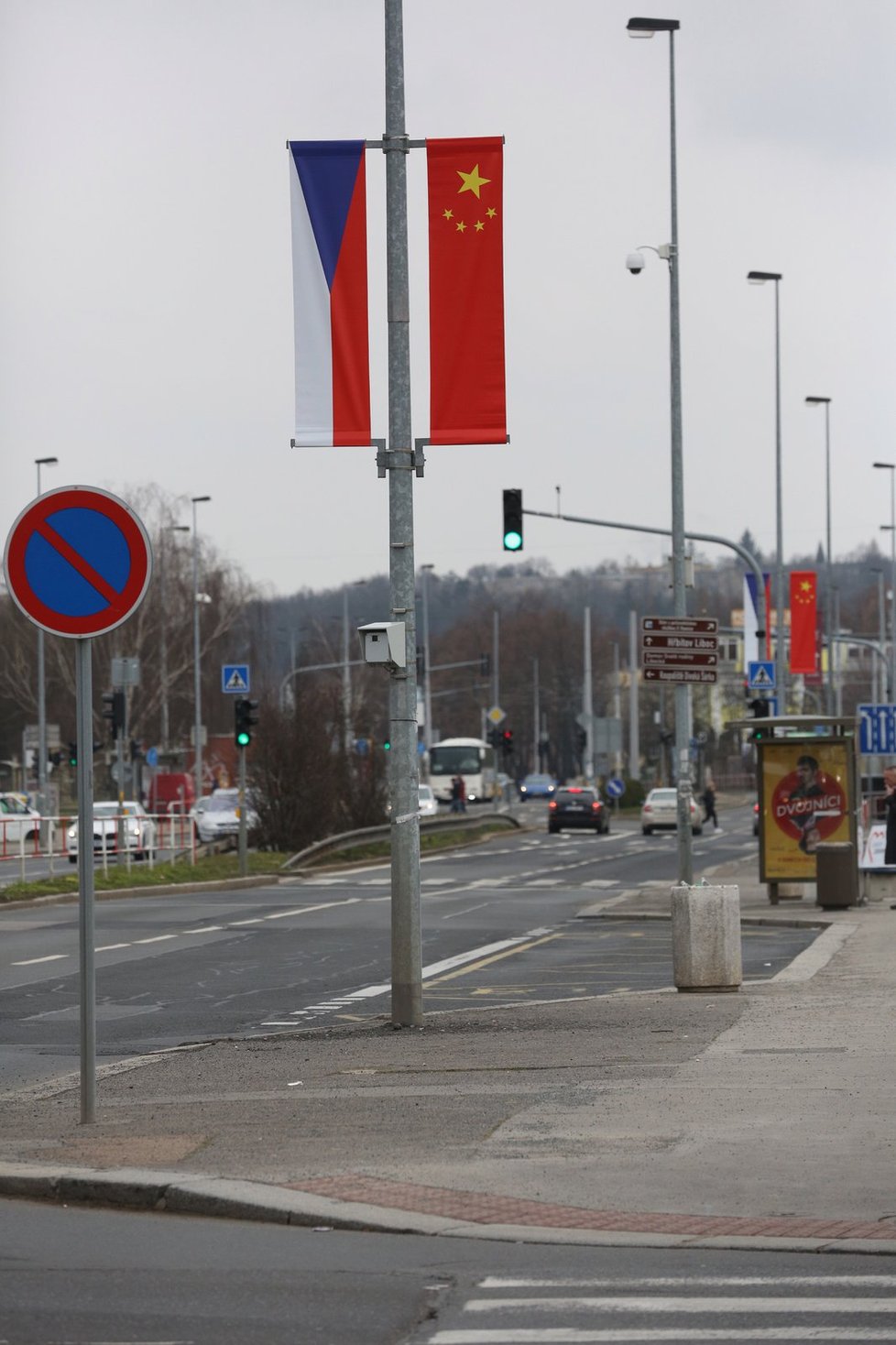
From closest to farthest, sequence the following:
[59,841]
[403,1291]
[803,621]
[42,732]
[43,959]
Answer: [403,1291], [43,959], [59,841], [803,621], [42,732]

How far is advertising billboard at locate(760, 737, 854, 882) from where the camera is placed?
28.9 m

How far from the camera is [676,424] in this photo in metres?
31.6

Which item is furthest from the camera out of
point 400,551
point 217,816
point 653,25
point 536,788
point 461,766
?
point 536,788

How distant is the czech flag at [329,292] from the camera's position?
14227 mm

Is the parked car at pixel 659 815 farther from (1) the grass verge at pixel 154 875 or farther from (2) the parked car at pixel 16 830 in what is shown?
(2) the parked car at pixel 16 830

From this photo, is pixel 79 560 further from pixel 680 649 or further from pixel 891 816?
pixel 891 816

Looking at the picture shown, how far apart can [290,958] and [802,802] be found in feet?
31.0

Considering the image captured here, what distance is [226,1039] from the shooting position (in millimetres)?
14250

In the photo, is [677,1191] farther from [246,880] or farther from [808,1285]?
[246,880]

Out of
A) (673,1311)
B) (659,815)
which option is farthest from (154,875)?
(659,815)

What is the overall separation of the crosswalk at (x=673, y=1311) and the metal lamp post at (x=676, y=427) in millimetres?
21997

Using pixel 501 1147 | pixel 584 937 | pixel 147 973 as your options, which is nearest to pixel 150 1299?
pixel 501 1147

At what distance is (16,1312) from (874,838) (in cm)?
2496

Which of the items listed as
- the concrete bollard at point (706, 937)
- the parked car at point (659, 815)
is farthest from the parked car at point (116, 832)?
the concrete bollard at point (706, 937)
